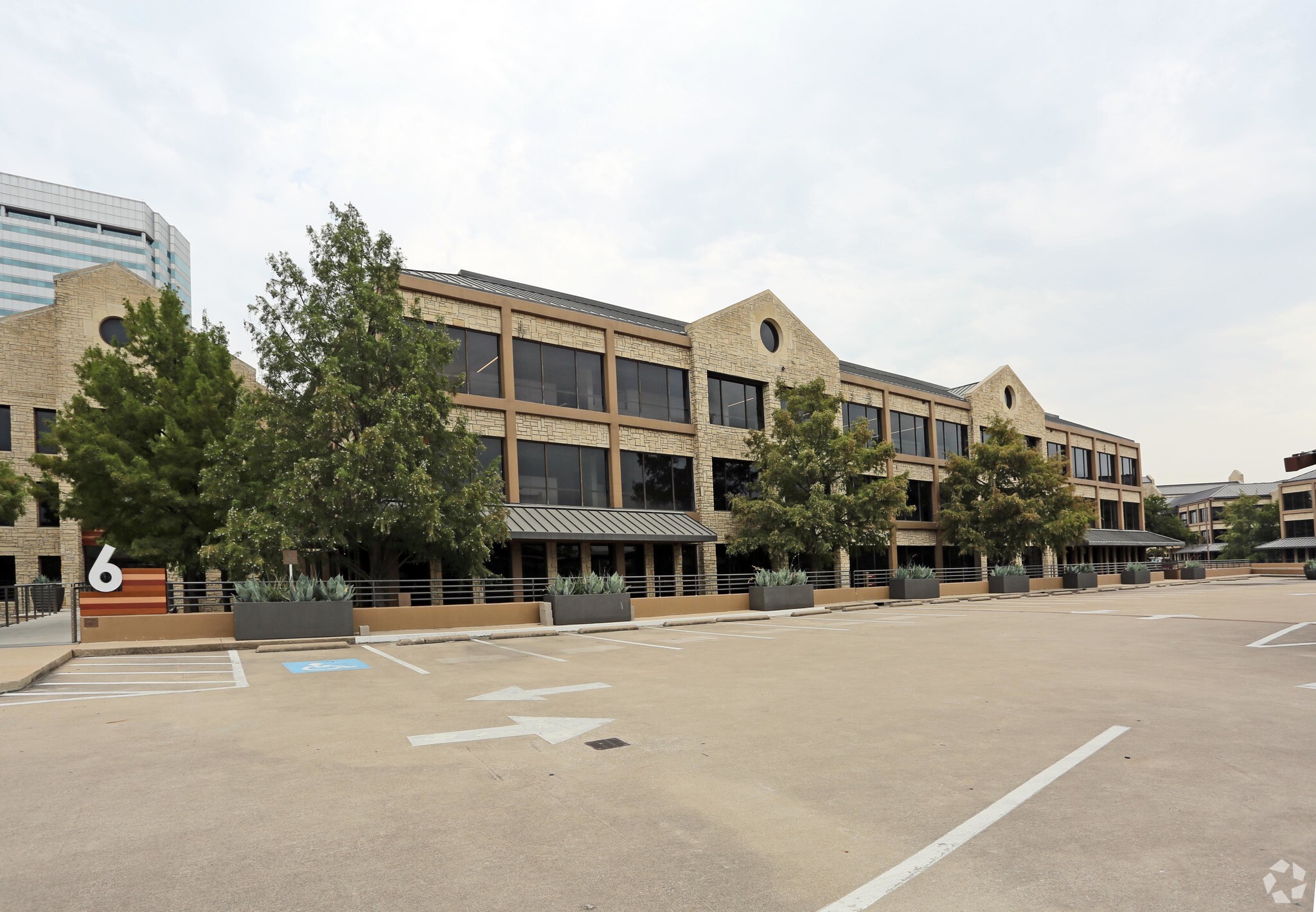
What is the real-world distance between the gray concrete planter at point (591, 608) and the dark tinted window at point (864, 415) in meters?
19.7

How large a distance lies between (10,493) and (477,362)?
51.5ft

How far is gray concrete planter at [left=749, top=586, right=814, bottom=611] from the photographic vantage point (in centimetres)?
2827

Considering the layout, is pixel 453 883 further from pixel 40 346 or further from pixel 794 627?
pixel 40 346

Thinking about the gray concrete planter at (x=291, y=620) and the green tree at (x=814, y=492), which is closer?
the gray concrete planter at (x=291, y=620)

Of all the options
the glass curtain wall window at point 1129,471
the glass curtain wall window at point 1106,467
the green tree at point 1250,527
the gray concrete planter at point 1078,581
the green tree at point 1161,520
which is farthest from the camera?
the green tree at point 1250,527

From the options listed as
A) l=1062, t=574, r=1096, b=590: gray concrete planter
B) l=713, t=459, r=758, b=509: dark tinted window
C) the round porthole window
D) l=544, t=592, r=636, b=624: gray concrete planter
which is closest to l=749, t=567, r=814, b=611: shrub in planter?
l=713, t=459, r=758, b=509: dark tinted window

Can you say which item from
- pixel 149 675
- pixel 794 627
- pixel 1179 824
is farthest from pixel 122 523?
pixel 1179 824

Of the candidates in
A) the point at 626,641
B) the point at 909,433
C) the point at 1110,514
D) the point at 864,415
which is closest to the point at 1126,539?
the point at 1110,514

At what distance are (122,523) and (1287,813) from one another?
1046 inches

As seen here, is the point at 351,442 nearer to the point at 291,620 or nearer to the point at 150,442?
the point at 291,620

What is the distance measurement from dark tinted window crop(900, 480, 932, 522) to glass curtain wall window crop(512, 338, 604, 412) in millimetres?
21202

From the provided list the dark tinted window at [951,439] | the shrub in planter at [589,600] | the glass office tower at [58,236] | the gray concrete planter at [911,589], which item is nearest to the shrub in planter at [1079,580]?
the dark tinted window at [951,439]

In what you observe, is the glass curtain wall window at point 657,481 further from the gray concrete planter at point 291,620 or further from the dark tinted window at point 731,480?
the gray concrete planter at point 291,620

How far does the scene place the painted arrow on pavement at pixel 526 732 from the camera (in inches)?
293
